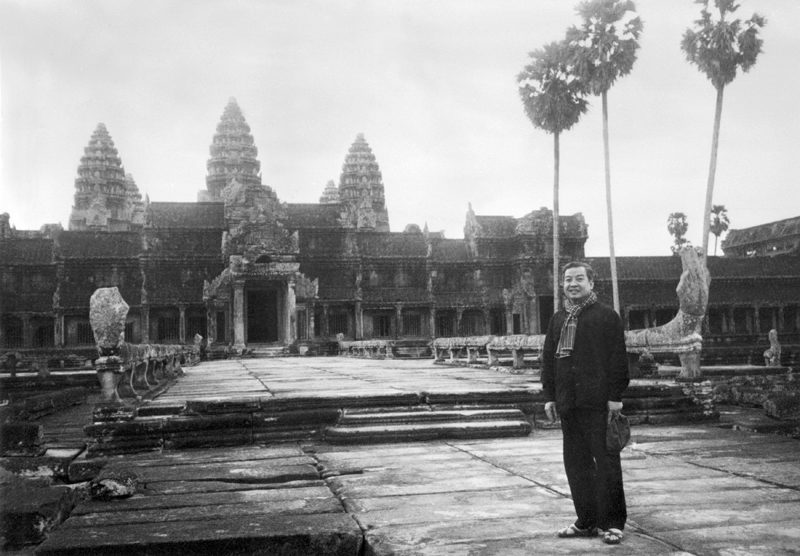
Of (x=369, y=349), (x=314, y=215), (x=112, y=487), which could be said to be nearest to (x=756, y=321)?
(x=314, y=215)

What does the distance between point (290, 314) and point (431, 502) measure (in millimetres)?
35366

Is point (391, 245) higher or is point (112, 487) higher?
point (391, 245)

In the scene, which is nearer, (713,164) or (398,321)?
(713,164)

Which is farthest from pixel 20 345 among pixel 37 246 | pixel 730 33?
pixel 730 33

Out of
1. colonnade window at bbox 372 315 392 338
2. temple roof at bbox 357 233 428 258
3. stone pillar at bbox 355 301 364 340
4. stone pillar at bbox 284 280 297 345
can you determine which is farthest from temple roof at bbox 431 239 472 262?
stone pillar at bbox 284 280 297 345

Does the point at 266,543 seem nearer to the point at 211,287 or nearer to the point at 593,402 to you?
the point at 593,402

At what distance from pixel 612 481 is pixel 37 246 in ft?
154

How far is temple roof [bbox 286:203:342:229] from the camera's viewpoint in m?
47.7

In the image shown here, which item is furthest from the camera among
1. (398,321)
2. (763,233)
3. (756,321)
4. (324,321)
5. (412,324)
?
(763,233)

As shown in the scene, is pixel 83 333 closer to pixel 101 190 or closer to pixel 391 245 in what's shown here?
pixel 391 245

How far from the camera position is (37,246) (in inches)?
1829

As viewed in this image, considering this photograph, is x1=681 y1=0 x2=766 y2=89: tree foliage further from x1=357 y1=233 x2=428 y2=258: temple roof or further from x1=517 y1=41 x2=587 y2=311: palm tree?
x1=357 y1=233 x2=428 y2=258: temple roof

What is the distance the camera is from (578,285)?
4863mm

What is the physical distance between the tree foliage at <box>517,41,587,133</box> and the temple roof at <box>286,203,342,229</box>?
17.6 meters
